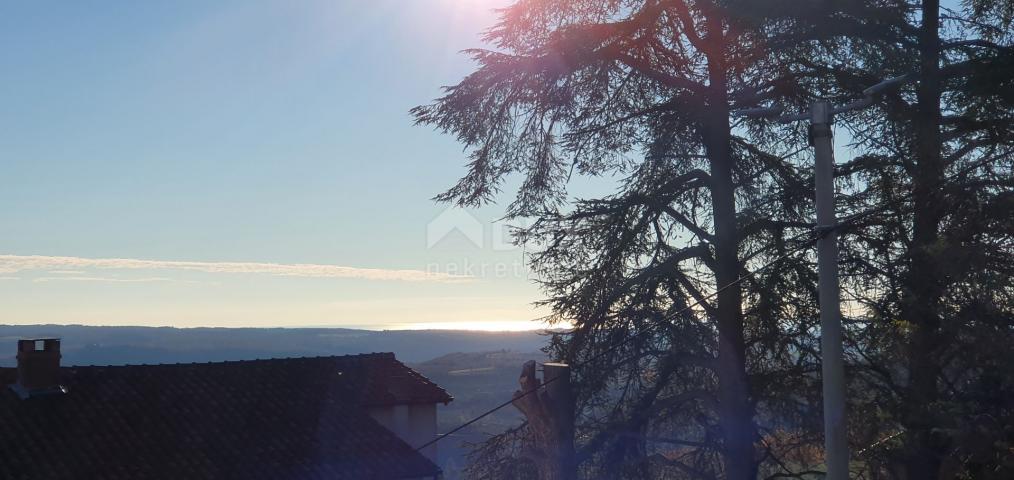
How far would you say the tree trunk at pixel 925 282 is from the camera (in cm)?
1238

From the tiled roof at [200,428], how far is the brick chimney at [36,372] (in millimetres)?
280

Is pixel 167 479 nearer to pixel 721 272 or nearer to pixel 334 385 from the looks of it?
pixel 334 385

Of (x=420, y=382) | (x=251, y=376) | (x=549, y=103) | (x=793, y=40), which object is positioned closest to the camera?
(x=793, y=40)

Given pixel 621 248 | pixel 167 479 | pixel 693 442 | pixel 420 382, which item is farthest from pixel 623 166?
pixel 420 382

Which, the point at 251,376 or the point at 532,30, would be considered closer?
the point at 532,30

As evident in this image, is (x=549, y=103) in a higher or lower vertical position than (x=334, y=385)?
higher

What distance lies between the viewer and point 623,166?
16.2m

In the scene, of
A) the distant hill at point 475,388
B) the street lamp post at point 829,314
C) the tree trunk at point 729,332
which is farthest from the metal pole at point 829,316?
the distant hill at point 475,388

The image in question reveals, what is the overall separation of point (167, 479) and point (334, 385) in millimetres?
6946

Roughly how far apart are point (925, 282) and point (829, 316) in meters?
5.37

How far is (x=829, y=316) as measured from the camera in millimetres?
8258

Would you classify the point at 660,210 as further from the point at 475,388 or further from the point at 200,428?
the point at 475,388

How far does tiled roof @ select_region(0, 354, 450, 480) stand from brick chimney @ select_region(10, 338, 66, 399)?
0.92ft

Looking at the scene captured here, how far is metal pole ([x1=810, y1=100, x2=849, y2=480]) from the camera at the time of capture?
320 inches
